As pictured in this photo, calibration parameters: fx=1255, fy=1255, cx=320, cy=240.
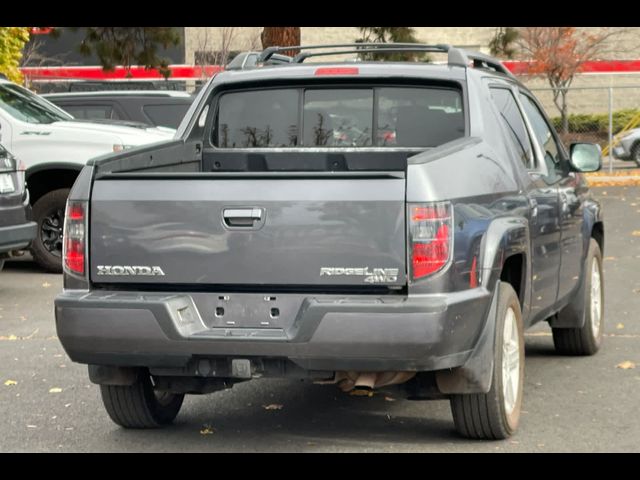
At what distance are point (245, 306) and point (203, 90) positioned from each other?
2012mm

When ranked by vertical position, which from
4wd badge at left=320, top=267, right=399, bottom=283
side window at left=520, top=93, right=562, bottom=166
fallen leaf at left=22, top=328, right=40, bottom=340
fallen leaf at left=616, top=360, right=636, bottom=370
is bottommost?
fallen leaf at left=22, top=328, right=40, bottom=340

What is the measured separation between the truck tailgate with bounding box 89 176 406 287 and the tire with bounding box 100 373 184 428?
0.80 m

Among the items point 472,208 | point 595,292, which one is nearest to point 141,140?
point 595,292

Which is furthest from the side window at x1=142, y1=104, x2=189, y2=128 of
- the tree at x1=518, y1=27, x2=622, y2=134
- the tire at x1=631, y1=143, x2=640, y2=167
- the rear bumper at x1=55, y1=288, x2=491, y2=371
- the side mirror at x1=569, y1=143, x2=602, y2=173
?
the tree at x1=518, y1=27, x2=622, y2=134

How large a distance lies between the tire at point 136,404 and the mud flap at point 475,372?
160 centimetres

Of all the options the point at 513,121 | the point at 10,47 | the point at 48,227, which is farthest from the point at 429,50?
the point at 10,47

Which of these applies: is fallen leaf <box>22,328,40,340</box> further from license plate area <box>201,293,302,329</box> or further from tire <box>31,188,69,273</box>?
license plate area <box>201,293,302,329</box>

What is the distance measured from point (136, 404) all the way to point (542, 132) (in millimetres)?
3255

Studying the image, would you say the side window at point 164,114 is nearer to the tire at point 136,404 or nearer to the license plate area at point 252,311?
the tire at point 136,404

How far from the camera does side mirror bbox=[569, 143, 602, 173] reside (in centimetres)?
818

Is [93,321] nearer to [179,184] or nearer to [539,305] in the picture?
[179,184]

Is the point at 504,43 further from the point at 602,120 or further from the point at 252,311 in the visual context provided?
the point at 252,311

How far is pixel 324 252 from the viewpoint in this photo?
5.68m
